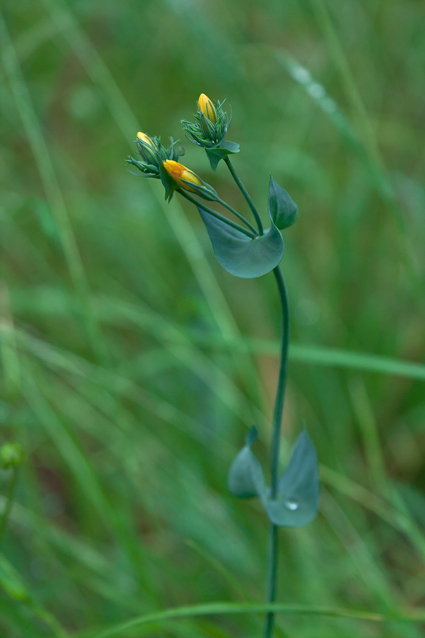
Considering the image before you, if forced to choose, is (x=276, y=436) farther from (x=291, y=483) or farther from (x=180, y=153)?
(x=180, y=153)

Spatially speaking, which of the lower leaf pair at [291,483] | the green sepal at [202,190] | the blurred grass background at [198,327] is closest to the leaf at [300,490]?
the lower leaf pair at [291,483]

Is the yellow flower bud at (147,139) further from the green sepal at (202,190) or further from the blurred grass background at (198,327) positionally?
the blurred grass background at (198,327)

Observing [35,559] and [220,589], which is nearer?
[220,589]

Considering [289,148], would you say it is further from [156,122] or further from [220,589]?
[220,589]

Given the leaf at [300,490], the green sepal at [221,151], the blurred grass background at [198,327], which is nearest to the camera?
the green sepal at [221,151]

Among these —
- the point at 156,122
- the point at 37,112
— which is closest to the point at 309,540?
the point at 37,112

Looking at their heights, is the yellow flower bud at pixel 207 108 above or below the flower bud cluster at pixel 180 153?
above

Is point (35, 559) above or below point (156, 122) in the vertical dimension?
below
